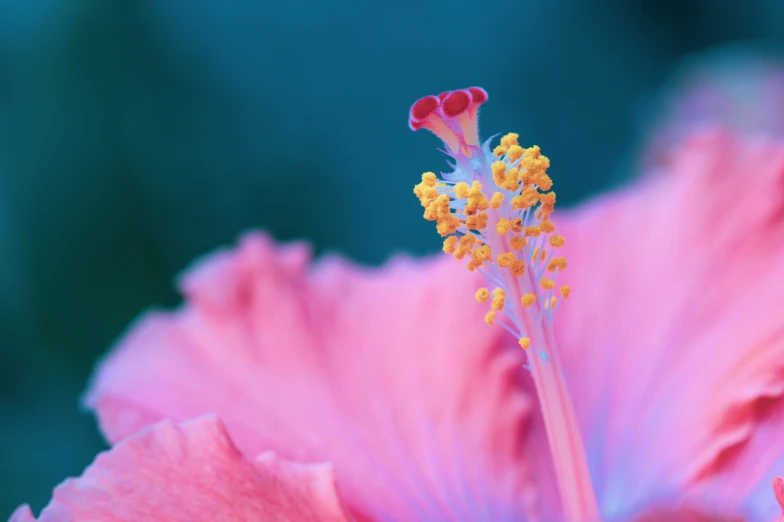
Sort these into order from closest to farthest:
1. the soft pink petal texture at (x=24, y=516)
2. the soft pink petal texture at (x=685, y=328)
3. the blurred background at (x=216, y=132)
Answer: the soft pink petal texture at (x=24, y=516) < the soft pink petal texture at (x=685, y=328) < the blurred background at (x=216, y=132)

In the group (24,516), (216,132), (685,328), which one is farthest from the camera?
(216,132)

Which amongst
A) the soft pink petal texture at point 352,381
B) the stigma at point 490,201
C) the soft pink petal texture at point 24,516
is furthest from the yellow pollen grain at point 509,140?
the soft pink petal texture at point 24,516

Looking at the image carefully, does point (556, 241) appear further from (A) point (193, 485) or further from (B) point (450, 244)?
(A) point (193, 485)

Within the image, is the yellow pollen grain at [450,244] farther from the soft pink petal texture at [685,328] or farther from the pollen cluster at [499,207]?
the soft pink petal texture at [685,328]

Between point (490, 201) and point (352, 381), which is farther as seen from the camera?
point (352, 381)

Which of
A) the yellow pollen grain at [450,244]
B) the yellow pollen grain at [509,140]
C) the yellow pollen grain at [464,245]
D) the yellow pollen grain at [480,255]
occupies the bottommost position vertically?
the yellow pollen grain at [480,255]

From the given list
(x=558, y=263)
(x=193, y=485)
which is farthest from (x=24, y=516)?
(x=558, y=263)

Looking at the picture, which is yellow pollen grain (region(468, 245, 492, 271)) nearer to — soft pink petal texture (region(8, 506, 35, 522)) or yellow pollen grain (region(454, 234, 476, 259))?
yellow pollen grain (region(454, 234, 476, 259))
